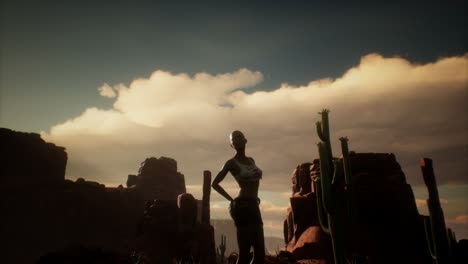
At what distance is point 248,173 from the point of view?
2.89 m

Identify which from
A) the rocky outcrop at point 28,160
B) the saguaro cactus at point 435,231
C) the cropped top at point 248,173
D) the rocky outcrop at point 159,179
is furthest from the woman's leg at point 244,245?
the rocky outcrop at point 159,179

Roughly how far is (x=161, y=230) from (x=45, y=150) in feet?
73.2

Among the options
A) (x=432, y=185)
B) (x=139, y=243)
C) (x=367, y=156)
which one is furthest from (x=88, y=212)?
(x=432, y=185)

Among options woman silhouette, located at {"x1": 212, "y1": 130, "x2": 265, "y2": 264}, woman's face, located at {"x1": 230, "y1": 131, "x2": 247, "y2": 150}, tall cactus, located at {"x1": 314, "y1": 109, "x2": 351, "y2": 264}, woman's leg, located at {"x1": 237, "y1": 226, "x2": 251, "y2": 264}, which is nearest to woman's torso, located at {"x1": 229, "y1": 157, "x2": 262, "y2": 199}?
woman silhouette, located at {"x1": 212, "y1": 130, "x2": 265, "y2": 264}

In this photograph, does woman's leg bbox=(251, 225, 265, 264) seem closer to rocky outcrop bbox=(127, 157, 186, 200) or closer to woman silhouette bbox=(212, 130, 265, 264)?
woman silhouette bbox=(212, 130, 265, 264)

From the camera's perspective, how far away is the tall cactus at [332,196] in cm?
561

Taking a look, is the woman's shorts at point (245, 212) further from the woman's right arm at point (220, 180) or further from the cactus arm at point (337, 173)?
the cactus arm at point (337, 173)

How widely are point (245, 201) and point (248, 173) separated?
0.90 feet

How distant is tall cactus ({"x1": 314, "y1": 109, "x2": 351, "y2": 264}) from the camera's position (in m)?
5.61

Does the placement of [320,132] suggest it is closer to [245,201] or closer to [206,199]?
[245,201]

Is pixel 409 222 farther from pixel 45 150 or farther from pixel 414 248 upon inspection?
pixel 45 150

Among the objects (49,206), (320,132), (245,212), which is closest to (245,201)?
(245,212)

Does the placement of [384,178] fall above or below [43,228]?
above

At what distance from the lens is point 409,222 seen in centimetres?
1864
